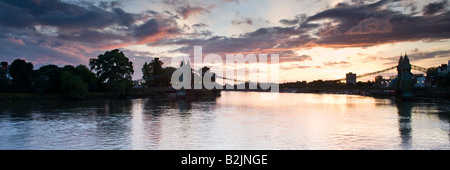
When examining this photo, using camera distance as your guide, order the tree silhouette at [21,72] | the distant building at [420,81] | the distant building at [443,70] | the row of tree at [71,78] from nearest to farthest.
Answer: the row of tree at [71,78], the tree silhouette at [21,72], the distant building at [443,70], the distant building at [420,81]

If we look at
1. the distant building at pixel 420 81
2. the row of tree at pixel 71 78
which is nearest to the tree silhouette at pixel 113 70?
the row of tree at pixel 71 78

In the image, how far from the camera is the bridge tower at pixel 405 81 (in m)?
83.7

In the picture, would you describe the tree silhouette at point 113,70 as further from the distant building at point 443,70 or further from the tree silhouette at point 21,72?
the distant building at point 443,70

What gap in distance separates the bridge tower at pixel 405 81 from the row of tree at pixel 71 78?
61.4m

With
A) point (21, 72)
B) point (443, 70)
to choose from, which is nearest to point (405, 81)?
point (443, 70)

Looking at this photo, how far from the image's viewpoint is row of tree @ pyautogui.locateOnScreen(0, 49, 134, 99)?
67500mm

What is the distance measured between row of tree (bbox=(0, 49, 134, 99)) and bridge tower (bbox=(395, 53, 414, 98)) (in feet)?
201

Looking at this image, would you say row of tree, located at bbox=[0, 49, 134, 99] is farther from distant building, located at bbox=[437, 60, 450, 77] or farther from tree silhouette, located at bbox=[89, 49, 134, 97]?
distant building, located at bbox=[437, 60, 450, 77]

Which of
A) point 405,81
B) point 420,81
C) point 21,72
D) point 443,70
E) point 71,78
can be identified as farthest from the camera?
point 420,81

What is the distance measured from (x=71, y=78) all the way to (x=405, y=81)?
74052 millimetres

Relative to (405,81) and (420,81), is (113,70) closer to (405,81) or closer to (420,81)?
(405,81)

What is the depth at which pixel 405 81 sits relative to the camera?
86.4m

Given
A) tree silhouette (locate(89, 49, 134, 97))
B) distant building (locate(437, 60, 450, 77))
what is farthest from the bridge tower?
tree silhouette (locate(89, 49, 134, 97))
